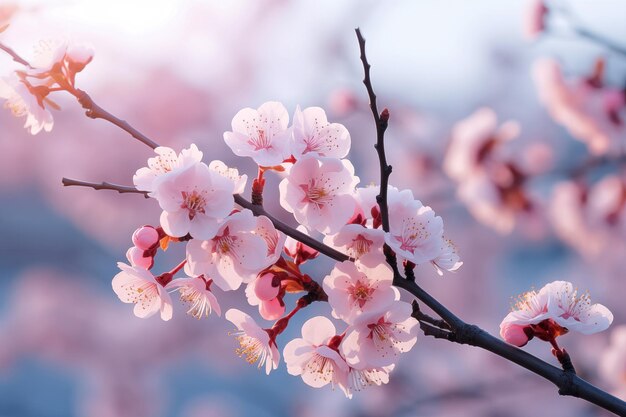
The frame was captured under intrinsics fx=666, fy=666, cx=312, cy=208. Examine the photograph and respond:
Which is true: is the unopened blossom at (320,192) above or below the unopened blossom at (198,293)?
above

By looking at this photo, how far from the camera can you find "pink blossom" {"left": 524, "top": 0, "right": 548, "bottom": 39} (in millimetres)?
2873

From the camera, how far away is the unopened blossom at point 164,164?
32.3 inches

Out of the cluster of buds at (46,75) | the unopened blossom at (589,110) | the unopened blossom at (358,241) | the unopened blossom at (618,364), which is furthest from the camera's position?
the unopened blossom at (589,110)

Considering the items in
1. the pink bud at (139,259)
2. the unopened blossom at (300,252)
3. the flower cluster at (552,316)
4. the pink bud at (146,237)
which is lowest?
the pink bud at (139,259)

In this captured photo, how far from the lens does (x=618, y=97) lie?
2.82 metres

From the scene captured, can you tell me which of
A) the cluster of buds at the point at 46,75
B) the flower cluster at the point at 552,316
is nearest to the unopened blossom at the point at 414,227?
the flower cluster at the point at 552,316

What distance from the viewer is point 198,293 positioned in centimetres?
91

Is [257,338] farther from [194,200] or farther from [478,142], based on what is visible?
[478,142]

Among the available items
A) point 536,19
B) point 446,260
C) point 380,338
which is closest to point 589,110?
point 536,19

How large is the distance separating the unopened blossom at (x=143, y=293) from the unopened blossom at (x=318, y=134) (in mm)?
271

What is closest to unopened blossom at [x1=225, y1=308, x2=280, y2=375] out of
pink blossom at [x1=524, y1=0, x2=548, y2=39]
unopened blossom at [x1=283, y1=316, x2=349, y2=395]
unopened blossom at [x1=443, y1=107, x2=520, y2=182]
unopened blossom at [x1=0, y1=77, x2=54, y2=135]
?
unopened blossom at [x1=283, y1=316, x2=349, y2=395]

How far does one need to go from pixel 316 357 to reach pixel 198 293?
18cm

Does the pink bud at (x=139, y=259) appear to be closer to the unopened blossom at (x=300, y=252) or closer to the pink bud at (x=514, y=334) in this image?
the unopened blossom at (x=300, y=252)

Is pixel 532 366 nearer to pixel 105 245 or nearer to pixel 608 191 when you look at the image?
pixel 608 191
